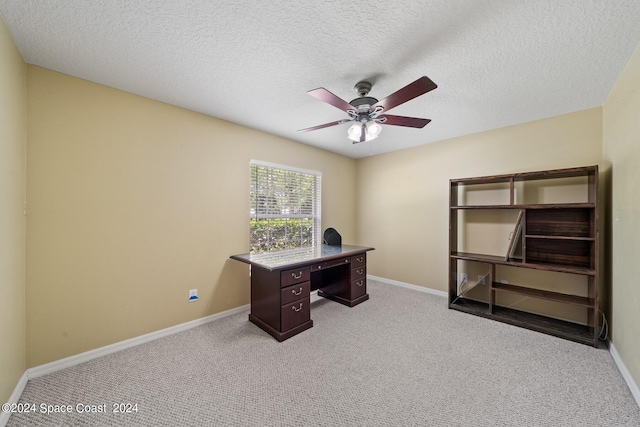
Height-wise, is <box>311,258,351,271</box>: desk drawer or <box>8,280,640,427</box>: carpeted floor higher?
<box>311,258,351,271</box>: desk drawer

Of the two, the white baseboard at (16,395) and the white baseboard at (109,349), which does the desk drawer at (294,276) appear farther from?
the white baseboard at (16,395)

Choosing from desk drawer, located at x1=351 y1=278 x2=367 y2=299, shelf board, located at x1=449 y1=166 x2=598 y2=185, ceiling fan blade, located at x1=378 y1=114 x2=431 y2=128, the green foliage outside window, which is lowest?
desk drawer, located at x1=351 y1=278 x2=367 y2=299

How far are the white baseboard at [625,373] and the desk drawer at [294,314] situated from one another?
2497 millimetres

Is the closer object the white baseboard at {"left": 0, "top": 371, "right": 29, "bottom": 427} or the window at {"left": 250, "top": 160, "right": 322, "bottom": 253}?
the white baseboard at {"left": 0, "top": 371, "right": 29, "bottom": 427}

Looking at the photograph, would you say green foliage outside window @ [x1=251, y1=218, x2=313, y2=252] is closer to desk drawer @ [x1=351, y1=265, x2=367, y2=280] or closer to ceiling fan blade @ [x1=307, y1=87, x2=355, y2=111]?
desk drawer @ [x1=351, y1=265, x2=367, y2=280]

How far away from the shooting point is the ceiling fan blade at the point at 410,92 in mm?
1483

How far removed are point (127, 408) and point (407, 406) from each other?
1.84 meters

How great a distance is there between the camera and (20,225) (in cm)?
175

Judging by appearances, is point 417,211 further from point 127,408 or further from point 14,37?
point 14,37

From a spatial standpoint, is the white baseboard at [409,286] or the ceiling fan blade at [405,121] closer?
the ceiling fan blade at [405,121]

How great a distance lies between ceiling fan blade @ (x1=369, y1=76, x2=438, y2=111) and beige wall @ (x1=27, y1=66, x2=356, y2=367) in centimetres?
202

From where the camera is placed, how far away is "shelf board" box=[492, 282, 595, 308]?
7.97ft

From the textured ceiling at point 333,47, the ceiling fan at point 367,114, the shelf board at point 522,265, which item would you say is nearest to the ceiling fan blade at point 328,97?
the ceiling fan at point 367,114

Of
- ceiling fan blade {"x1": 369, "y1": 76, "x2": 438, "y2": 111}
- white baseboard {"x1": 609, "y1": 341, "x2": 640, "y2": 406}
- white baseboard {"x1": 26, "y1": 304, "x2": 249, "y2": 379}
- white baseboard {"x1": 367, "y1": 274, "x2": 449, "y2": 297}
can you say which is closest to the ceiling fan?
ceiling fan blade {"x1": 369, "y1": 76, "x2": 438, "y2": 111}
